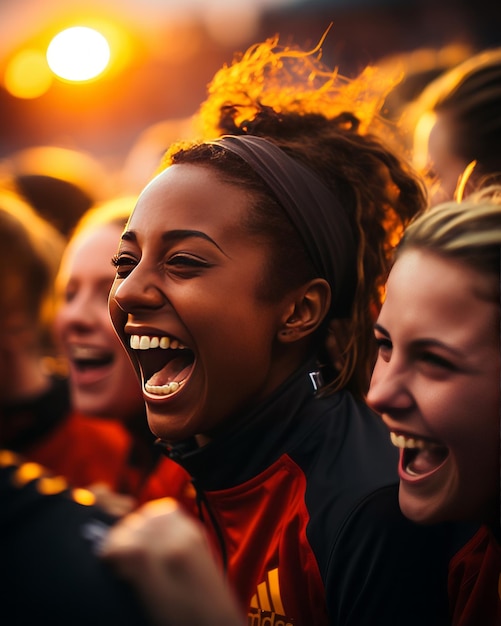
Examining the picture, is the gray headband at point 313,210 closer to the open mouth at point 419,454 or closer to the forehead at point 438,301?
the forehead at point 438,301

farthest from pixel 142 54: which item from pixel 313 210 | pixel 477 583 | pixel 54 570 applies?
pixel 54 570

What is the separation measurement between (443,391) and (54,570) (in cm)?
57

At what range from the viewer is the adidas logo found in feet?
4.50

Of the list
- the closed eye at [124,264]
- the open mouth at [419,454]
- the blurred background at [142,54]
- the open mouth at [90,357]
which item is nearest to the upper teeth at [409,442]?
the open mouth at [419,454]

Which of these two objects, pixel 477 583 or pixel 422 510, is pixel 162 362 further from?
pixel 477 583

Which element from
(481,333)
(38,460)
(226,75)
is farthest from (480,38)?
(481,333)

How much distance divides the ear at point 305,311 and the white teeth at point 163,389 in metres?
0.19

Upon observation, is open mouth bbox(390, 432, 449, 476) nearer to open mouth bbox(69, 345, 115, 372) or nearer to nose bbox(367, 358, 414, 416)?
nose bbox(367, 358, 414, 416)

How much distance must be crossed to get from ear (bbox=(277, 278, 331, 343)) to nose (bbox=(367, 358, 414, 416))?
218mm

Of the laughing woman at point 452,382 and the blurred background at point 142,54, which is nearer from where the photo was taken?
the laughing woman at point 452,382

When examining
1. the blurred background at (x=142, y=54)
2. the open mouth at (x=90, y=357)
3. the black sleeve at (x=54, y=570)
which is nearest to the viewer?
the black sleeve at (x=54, y=570)

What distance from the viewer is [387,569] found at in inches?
52.1

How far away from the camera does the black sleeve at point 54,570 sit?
973mm

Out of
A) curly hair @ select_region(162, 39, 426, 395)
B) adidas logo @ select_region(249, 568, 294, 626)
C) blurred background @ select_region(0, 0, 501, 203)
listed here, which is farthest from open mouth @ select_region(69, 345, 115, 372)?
adidas logo @ select_region(249, 568, 294, 626)
